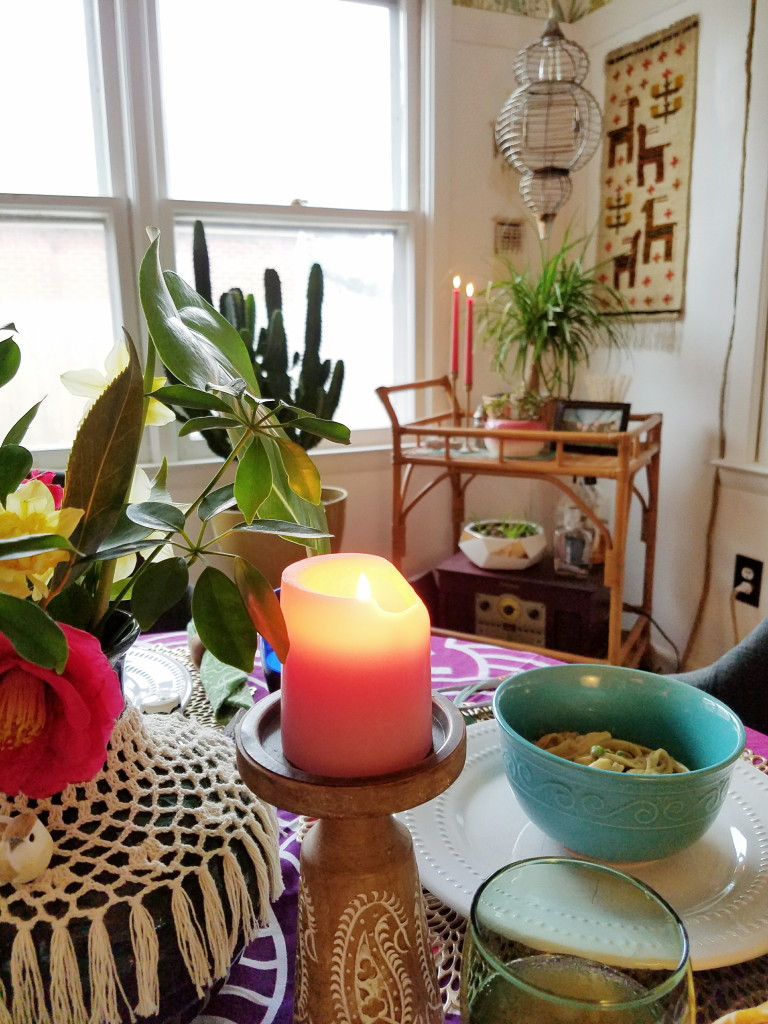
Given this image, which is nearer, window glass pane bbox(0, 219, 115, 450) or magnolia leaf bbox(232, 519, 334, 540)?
magnolia leaf bbox(232, 519, 334, 540)

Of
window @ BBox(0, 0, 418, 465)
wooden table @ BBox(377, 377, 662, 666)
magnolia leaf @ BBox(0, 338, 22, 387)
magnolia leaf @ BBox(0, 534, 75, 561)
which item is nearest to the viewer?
magnolia leaf @ BBox(0, 534, 75, 561)

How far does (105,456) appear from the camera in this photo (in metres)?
0.38

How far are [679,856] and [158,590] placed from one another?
43 centimetres

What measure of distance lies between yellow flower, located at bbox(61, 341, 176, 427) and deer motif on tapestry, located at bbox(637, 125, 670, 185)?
2024mm

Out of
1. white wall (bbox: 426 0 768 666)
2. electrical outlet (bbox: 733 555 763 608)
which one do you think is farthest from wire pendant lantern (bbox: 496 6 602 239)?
electrical outlet (bbox: 733 555 763 608)

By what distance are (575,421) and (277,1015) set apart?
1.56 m

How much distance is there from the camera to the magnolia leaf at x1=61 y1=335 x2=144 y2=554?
369 millimetres

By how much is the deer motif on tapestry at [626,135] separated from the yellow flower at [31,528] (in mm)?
2233

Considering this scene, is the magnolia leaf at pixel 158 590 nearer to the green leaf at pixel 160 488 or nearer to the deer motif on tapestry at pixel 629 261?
the green leaf at pixel 160 488

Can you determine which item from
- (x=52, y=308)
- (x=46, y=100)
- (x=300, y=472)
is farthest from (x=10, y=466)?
(x=46, y=100)

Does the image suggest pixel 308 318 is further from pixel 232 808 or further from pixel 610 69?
pixel 232 808

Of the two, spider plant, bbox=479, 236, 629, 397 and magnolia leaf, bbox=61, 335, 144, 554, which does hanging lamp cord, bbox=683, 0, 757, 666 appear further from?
magnolia leaf, bbox=61, 335, 144, 554

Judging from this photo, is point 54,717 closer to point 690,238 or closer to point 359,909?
point 359,909

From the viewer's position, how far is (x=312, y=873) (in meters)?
0.38
